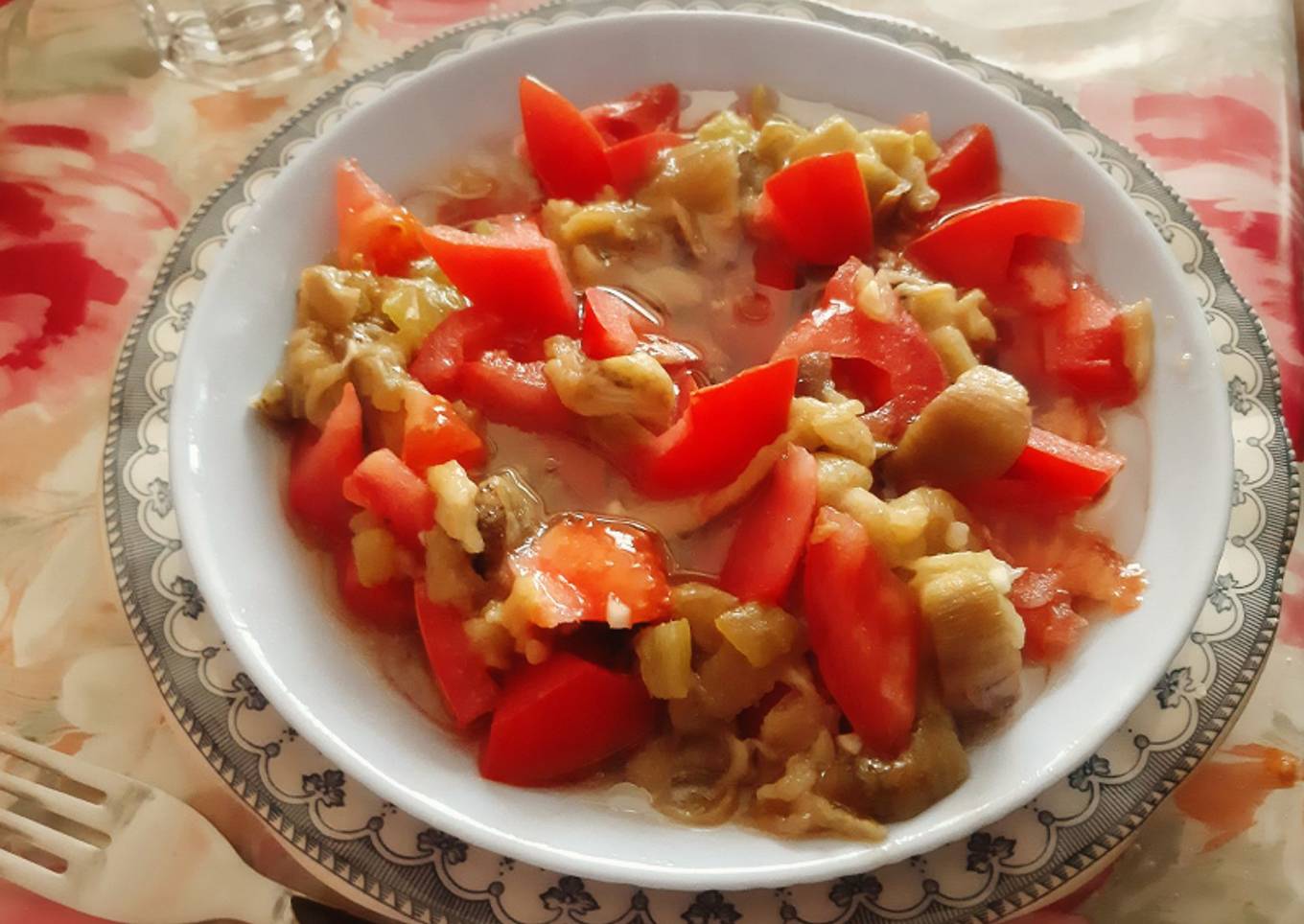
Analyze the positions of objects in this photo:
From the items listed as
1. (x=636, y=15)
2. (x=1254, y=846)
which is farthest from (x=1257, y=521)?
(x=636, y=15)

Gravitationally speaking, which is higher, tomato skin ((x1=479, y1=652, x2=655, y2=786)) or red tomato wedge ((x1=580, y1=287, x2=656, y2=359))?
red tomato wedge ((x1=580, y1=287, x2=656, y2=359))

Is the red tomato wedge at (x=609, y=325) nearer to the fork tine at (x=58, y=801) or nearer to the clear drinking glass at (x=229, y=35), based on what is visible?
the fork tine at (x=58, y=801)

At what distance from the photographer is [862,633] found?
1.35m

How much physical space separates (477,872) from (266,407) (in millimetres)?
753

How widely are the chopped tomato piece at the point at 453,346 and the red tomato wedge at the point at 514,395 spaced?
21 millimetres

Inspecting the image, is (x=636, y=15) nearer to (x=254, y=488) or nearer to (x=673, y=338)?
(x=673, y=338)

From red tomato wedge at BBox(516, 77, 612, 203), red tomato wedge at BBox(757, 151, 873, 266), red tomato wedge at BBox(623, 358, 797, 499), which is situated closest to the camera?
red tomato wedge at BBox(623, 358, 797, 499)

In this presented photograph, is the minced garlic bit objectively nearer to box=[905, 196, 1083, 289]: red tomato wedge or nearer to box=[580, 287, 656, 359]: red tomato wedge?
box=[580, 287, 656, 359]: red tomato wedge

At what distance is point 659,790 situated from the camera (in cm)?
140

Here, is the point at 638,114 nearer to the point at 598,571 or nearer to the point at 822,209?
the point at 822,209

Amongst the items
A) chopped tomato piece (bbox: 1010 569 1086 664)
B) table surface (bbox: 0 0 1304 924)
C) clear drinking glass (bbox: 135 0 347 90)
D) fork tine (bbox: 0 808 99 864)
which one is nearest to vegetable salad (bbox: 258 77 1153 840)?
chopped tomato piece (bbox: 1010 569 1086 664)

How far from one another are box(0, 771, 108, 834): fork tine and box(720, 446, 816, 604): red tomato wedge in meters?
0.87

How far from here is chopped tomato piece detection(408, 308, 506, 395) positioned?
5.39 feet

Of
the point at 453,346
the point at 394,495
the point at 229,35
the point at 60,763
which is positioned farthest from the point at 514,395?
the point at 229,35
